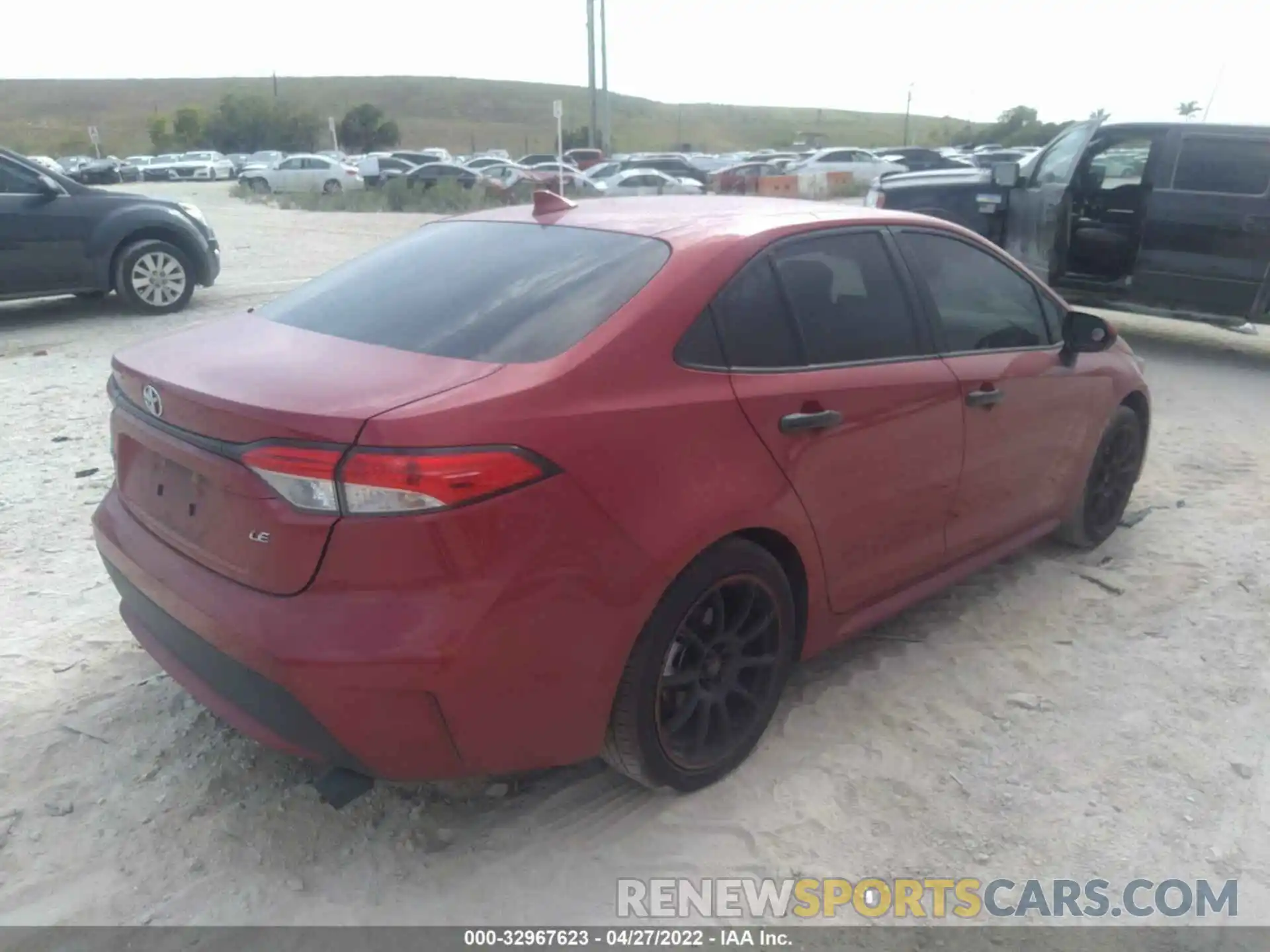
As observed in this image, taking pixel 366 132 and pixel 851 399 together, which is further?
pixel 366 132

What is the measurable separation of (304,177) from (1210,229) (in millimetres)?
33298

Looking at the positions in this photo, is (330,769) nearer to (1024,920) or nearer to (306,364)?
(306,364)

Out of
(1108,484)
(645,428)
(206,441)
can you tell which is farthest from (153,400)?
(1108,484)

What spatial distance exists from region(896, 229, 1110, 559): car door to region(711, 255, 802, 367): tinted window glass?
0.77 m

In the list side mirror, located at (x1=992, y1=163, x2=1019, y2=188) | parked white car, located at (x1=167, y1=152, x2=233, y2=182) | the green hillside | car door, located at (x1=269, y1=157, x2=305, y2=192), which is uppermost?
side mirror, located at (x1=992, y1=163, x2=1019, y2=188)

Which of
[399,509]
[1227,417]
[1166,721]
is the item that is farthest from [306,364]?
[1227,417]

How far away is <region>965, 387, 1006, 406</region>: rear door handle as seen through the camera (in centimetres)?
357

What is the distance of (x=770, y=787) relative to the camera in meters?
3.00

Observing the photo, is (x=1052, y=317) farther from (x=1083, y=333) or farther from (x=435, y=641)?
(x=435, y=641)

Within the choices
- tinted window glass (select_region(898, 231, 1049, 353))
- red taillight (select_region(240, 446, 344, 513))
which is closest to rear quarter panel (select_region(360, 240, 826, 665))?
red taillight (select_region(240, 446, 344, 513))

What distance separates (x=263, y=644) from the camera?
2.31 m

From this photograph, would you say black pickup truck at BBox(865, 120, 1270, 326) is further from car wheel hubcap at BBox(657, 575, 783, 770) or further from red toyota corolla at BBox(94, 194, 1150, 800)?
car wheel hubcap at BBox(657, 575, 783, 770)

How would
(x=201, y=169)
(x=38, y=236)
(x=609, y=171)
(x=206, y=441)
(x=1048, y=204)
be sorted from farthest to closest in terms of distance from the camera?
(x=201, y=169)
(x=609, y=171)
(x=1048, y=204)
(x=38, y=236)
(x=206, y=441)

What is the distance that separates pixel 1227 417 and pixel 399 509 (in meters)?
6.71
